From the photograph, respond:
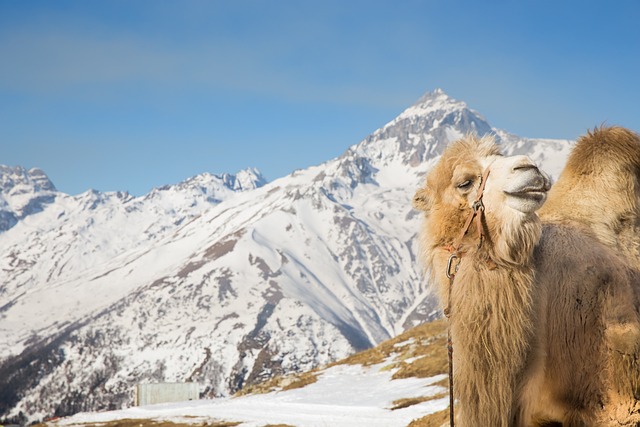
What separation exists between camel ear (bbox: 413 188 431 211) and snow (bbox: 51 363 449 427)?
1360cm

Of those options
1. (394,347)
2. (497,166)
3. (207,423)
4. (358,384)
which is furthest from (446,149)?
(394,347)

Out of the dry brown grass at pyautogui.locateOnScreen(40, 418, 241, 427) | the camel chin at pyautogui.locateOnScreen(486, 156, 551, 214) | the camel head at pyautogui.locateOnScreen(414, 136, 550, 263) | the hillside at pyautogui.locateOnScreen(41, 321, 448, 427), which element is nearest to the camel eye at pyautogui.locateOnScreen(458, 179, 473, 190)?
the camel head at pyautogui.locateOnScreen(414, 136, 550, 263)

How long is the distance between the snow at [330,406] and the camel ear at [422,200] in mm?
13602

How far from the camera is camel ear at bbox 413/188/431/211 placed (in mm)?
6938

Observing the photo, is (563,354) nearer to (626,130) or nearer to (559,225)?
(559,225)

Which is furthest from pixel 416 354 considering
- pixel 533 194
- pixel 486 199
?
pixel 533 194

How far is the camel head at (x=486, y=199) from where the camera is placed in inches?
219

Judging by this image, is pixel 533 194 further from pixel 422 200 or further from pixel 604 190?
pixel 604 190

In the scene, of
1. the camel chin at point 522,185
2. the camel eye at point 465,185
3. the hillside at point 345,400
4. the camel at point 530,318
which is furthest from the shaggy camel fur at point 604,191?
the hillside at point 345,400

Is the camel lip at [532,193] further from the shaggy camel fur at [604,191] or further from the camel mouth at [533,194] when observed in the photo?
the shaggy camel fur at [604,191]

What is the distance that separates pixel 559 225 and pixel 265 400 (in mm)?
30684

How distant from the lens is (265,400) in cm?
3550

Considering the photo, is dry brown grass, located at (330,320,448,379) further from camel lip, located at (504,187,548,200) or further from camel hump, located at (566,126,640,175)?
camel lip, located at (504,187,548,200)

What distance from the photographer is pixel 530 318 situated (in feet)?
19.1
